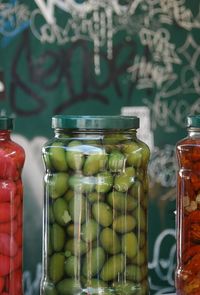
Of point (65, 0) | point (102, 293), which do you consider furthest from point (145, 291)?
point (65, 0)

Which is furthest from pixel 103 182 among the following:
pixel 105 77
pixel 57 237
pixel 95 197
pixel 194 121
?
pixel 105 77

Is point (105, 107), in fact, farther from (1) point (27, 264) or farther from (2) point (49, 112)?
(1) point (27, 264)

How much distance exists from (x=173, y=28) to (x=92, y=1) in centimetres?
44

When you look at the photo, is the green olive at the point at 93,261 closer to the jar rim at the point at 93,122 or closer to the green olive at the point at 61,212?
the green olive at the point at 61,212

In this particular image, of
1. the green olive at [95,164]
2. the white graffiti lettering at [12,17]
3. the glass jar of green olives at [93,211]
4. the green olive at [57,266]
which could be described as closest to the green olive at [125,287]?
the glass jar of green olives at [93,211]

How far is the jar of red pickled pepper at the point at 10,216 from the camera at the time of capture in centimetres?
114

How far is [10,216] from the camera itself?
3.77 feet

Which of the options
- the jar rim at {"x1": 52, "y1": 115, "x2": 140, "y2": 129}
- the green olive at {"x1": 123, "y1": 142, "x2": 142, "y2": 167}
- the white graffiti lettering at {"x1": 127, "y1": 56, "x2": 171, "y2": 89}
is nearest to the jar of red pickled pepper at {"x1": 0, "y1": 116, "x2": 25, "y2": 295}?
the jar rim at {"x1": 52, "y1": 115, "x2": 140, "y2": 129}

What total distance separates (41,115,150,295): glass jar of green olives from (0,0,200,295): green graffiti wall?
170cm

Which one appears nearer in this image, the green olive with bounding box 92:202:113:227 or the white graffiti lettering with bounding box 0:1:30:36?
the green olive with bounding box 92:202:113:227

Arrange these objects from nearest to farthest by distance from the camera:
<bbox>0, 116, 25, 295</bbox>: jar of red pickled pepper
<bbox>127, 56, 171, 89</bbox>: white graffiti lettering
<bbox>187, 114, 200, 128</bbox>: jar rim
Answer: <bbox>0, 116, 25, 295</bbox>: jar of red pickled pepper < <bbox>187, 114, 200, 128</bbox>: jar rim < <bbox>127, 56, 171, 89</bbox>: white graffiti lettering

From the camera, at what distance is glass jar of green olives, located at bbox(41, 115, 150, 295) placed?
3.77 ft

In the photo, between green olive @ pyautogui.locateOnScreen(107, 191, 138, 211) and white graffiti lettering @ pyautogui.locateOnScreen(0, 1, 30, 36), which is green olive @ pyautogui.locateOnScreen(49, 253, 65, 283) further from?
white graffiti lettering @ pyautogui.locateOnScreen(0, 1, 30, 36)

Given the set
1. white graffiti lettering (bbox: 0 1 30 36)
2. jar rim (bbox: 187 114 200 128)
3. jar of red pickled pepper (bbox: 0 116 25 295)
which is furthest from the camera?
white graffiti lettering (bbox: 0 1 30 36)
